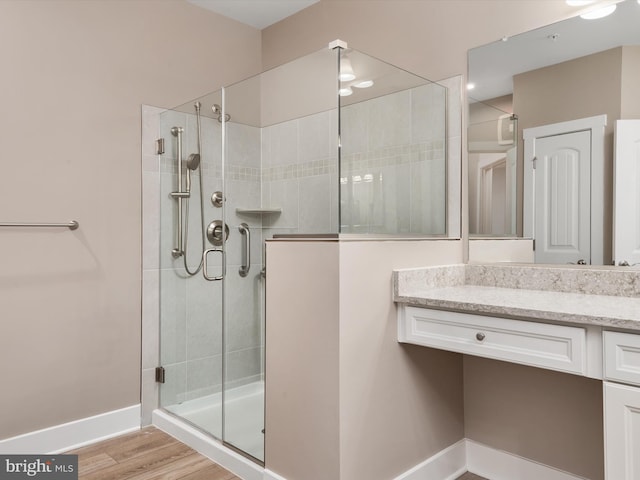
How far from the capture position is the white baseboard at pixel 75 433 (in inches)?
85.4

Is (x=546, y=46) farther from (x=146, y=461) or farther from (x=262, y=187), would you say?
(x=146, y=461)

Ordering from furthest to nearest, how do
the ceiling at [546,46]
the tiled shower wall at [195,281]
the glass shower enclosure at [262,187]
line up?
1. the tiled shower wall at [195,281]
2. the glass shower enclosure at [262,187]
3. the ceiling at [546,46]

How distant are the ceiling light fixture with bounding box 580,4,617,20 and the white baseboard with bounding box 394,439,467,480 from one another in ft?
6.21

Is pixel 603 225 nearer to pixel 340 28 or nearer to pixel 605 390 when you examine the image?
pixel 605 390

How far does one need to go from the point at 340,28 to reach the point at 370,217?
1450 millimetres

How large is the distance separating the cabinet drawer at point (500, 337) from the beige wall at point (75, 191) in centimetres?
160

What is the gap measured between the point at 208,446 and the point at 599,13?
8.28 feet

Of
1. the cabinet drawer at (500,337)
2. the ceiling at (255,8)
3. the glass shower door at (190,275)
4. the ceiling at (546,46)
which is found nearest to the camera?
the cabinet drawer at (500,337)

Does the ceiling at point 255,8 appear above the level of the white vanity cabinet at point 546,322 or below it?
above

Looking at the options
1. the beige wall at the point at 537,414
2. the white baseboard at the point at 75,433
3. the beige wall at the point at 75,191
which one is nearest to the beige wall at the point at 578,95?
the beige wall at the point at 537,414

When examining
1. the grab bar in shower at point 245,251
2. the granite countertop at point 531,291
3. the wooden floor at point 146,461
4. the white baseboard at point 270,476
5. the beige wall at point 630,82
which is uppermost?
the beige wall at point 630,82

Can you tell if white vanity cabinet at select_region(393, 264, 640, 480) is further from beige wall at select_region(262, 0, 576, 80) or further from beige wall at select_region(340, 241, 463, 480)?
beige wall at select_region(262, 0, 576, 80)

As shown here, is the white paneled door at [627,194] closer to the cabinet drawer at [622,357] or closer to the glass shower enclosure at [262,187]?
the cabinet drawer at [622,357]

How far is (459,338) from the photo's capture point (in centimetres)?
166
